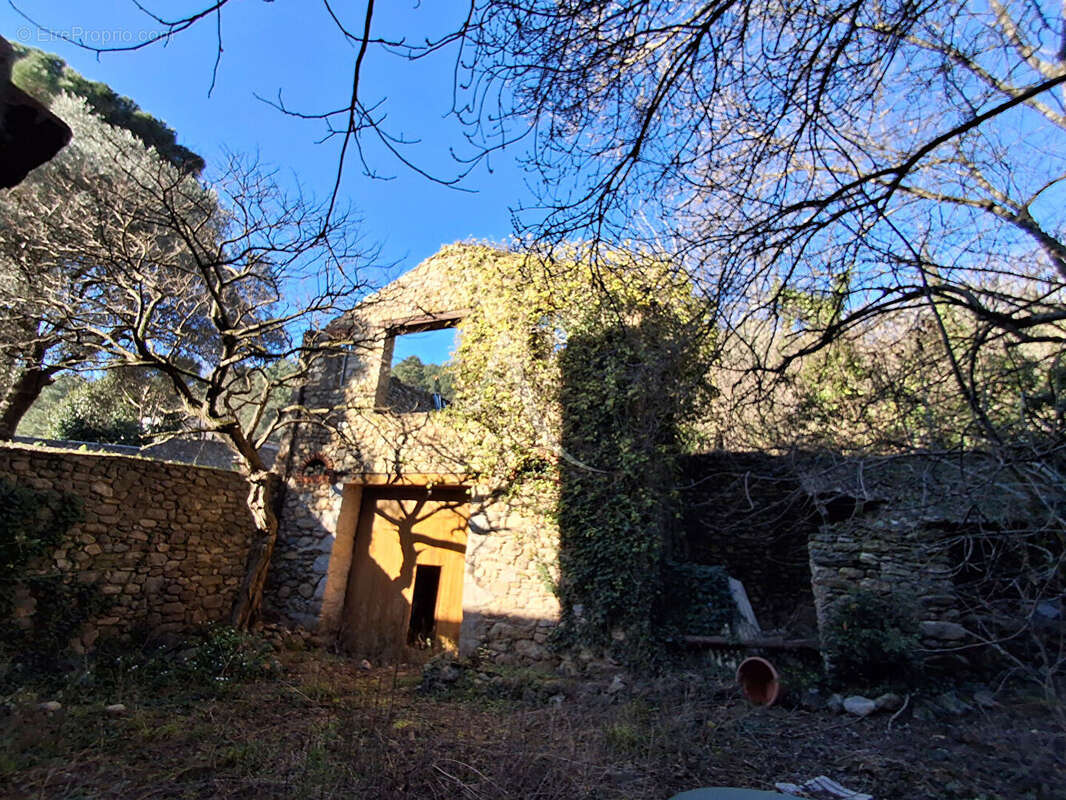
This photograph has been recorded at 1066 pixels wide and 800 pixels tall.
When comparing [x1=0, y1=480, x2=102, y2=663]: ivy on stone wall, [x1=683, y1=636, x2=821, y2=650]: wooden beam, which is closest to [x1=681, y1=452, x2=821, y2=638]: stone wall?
[x1=683, y1=636, x2=821, y2=650]: wooden beam

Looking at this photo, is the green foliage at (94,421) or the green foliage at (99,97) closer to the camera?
the green foliage at (99,97)

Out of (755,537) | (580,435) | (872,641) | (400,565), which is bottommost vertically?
(872,641)

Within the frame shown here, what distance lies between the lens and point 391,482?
771cm

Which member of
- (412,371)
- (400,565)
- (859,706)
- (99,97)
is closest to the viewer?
(859,706)

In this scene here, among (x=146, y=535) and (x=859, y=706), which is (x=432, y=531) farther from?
(x=859, y=706)

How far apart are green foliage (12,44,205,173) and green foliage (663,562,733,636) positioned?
9.63 metres

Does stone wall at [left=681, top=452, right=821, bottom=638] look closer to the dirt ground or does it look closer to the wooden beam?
the wooden beam

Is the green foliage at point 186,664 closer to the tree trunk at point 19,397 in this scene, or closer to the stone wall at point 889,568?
the tree trunk at point 19,397

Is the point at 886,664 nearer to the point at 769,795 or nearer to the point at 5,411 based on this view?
the point at 769,795

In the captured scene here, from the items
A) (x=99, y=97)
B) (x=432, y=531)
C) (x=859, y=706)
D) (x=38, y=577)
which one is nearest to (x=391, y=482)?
(x=432, y=531)

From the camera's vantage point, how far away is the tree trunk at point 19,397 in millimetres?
7723

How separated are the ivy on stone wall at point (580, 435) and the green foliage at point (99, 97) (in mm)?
6177

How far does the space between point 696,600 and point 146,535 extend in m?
6.37

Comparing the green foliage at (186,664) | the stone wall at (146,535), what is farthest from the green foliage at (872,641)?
the stone wall at (146,535)
